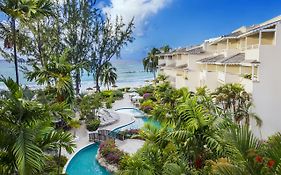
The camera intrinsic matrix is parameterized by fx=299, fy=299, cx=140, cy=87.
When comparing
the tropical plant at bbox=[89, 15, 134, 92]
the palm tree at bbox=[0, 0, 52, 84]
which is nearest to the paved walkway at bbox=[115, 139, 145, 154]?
the palm tree at bbox=[0, 0, 52, 84]

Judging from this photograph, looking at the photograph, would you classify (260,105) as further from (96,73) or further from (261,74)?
(96,73)

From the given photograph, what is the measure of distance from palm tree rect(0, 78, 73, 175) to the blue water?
11223 mm

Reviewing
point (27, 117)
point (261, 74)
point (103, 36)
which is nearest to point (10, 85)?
point (27, 117)

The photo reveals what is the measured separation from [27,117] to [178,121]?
472 centimetres

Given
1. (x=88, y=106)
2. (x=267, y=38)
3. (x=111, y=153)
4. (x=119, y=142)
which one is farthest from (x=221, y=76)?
(x=111, y=153)

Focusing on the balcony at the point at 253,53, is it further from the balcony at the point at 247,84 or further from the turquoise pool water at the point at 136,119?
the turquoise pool water at the point at 136,119

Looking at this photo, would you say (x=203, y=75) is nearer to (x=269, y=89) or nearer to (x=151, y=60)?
(x=269, y=89)

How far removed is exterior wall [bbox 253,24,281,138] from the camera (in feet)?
61.6

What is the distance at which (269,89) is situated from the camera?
19156mm

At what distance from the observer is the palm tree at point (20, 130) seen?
19.0 feet

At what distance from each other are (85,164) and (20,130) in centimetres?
1368

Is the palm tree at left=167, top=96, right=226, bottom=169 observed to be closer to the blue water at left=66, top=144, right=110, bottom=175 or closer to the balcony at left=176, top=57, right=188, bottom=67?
the blue water at left=66, top=144, right=110, bottom=175

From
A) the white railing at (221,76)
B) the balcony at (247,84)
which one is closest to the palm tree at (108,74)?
A: the white railing at (221,76)

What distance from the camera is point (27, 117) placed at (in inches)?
253
